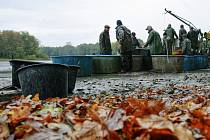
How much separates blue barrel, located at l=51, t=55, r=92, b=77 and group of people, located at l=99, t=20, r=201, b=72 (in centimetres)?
226

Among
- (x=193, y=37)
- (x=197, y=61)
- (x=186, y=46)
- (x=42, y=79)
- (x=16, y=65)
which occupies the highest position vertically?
(x=193, y=37)

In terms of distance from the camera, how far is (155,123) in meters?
1.71

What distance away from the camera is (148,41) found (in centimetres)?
2133

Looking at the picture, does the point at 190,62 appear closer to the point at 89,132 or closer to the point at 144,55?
the point at 144,55

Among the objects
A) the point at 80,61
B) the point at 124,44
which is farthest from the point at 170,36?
the point at 80,61

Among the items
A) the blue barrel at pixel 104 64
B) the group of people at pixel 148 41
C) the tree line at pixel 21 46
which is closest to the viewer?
the blue barrel at pixel 104 64

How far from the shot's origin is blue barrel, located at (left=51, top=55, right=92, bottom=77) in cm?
1580

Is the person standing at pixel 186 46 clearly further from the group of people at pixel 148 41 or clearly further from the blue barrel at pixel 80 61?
the blue barrel at pixel 80 61

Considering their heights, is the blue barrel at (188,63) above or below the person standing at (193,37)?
below

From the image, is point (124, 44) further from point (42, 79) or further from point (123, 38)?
point (42, 79)

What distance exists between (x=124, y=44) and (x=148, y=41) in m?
3.16

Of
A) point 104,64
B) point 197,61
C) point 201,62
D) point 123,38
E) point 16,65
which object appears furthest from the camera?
point 201,62


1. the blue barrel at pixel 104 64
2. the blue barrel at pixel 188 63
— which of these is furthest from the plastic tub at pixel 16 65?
the blue barrel at pixel 188 63

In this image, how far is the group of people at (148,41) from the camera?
18453mm
